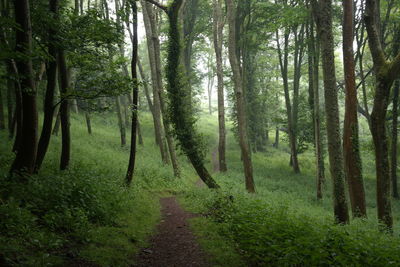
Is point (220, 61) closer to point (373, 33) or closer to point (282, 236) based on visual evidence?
point (373, 33)

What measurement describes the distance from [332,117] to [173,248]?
5.79m

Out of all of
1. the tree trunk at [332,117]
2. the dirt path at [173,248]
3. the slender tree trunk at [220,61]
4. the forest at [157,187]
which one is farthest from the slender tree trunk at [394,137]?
the dirt path at [173,248]

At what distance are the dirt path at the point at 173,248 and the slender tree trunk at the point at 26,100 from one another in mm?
4039

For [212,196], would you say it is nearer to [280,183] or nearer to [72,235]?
[72,235]

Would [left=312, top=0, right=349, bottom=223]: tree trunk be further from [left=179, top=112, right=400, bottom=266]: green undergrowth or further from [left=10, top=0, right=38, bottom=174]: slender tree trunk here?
[left=10, top=0, right=38, bottom=174]: slender tree trunk

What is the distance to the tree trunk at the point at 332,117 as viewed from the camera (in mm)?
7922

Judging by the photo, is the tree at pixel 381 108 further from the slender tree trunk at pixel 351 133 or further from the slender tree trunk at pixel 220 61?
the slender tree trunk at pixel 220 61

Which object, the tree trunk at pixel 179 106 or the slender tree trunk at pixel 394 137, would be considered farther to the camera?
the slender tree trunk at pixel 394 137

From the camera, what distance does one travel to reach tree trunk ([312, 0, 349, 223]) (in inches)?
312

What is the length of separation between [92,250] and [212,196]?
248 inches

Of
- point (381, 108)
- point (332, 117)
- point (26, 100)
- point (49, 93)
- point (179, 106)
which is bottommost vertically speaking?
point (332, 117)

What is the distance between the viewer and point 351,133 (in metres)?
9.57

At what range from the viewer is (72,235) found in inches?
235

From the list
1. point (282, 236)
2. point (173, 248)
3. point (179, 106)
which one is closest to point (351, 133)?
point (282, 236)
